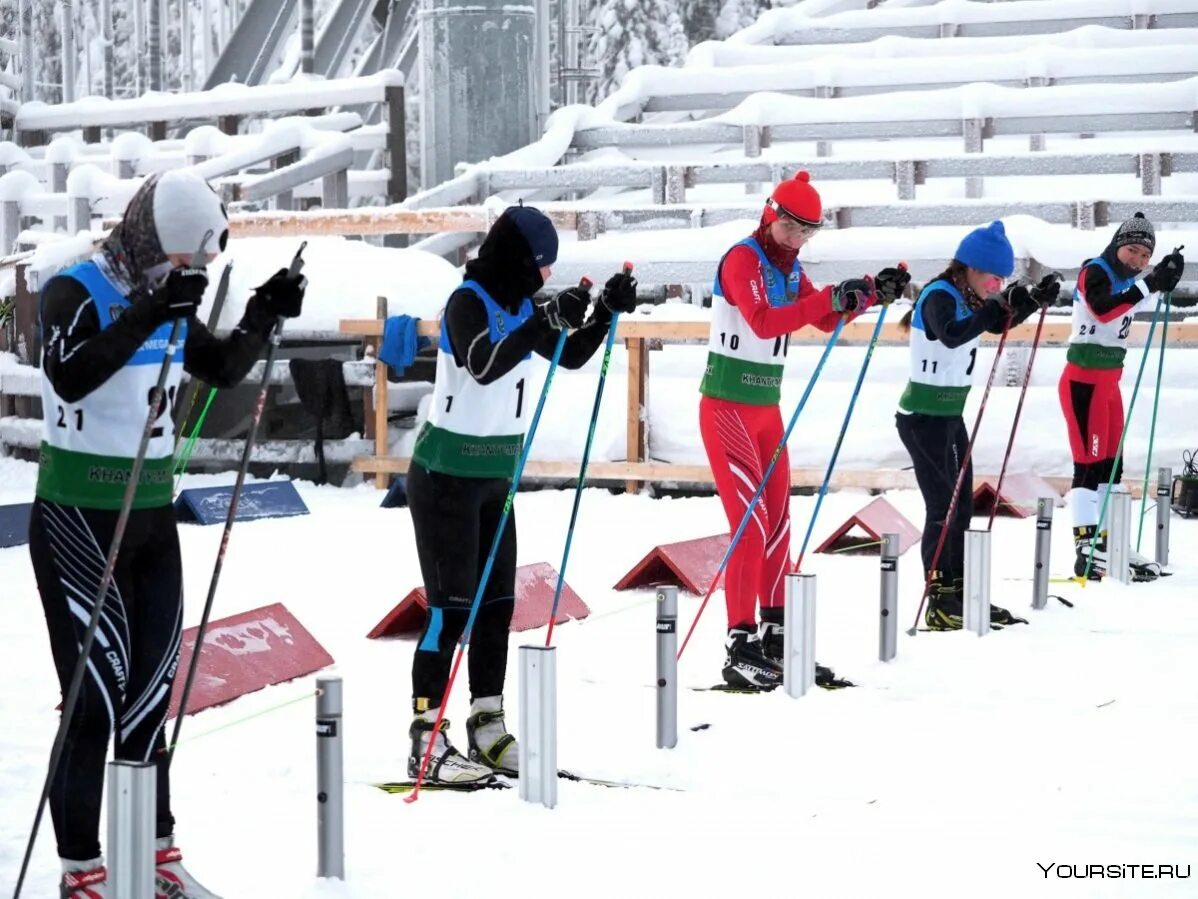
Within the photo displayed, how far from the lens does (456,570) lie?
5582mm

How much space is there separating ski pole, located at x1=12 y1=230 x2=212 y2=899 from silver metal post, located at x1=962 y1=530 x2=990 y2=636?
4476 mm

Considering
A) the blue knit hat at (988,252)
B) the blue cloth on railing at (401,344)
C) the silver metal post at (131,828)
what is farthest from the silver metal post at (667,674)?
the blue knit hat at (988,252)

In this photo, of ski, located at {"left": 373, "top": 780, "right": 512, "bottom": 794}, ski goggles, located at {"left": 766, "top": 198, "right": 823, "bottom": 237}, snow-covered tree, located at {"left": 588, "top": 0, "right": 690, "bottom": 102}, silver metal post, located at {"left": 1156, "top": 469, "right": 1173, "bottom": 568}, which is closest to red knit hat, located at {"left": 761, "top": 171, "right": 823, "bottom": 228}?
ski goggles, located at {"left": 766, "top": 198, "right": 823, "bottom": 237}

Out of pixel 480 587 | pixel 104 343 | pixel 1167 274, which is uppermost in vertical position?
pixel 104 343

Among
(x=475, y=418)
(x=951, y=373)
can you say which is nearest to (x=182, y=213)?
(x=475, y=418)

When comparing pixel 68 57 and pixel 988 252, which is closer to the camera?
pixel 988 252

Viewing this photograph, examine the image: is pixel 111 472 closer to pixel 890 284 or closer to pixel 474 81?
pixel 890 284

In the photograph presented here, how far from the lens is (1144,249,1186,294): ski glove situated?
29.6ft

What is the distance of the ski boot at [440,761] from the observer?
18.1 feet

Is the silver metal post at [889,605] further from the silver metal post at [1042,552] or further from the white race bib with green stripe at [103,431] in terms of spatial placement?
the white race bib with green stripe at [103,431]

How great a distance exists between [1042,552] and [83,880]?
18.0 feet

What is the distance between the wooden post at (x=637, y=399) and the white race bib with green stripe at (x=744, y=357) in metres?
5.60

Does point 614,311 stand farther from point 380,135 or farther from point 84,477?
point 380,135

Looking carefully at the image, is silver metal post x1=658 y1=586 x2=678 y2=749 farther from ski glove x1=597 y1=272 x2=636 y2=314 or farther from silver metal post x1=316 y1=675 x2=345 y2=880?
silver metal post x1=316 y1=675 x2=345 y2=880
